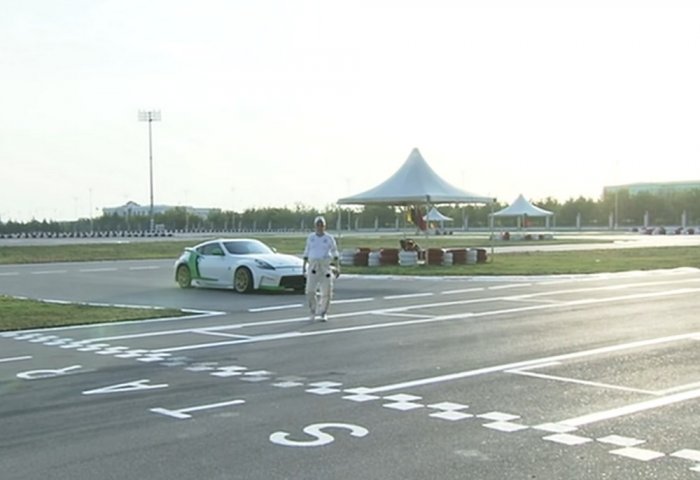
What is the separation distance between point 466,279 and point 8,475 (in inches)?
801

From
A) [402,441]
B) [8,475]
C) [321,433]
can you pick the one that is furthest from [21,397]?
[402,441]

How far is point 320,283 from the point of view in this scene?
15.3 meters

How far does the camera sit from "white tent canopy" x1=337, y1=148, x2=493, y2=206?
32219mm

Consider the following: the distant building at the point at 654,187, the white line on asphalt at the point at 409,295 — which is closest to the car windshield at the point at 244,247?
the white line on asphalt at the point at 409,295

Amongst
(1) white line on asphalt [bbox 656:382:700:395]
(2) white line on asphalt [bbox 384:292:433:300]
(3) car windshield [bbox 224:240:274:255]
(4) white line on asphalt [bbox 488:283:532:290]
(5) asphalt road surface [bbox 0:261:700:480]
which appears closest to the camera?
(5) asphalt road surface [bbox 0:261:700:480]

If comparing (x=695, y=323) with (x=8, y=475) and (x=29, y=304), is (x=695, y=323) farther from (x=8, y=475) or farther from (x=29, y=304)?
(x=29, y=304)

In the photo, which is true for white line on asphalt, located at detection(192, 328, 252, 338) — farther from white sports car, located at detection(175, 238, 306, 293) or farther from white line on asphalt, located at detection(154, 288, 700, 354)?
white sports car, located at detection(175, 238, 306, 293)

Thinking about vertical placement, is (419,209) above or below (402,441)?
above

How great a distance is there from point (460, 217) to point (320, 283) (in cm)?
12017

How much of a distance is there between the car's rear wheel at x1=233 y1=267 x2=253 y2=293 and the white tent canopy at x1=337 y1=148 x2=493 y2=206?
12141mm

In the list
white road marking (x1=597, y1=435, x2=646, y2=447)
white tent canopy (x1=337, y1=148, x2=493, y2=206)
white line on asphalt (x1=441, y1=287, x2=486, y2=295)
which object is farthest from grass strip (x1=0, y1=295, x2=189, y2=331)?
white tent canopy (x1=337, y1=148, x2=493, y2=206)

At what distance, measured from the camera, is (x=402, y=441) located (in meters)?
6.50

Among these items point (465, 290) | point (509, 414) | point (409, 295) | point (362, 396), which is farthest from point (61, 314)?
point (509, 414)

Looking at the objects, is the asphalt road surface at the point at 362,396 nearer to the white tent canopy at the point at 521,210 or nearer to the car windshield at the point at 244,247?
the car windshield at the point at 244,247
